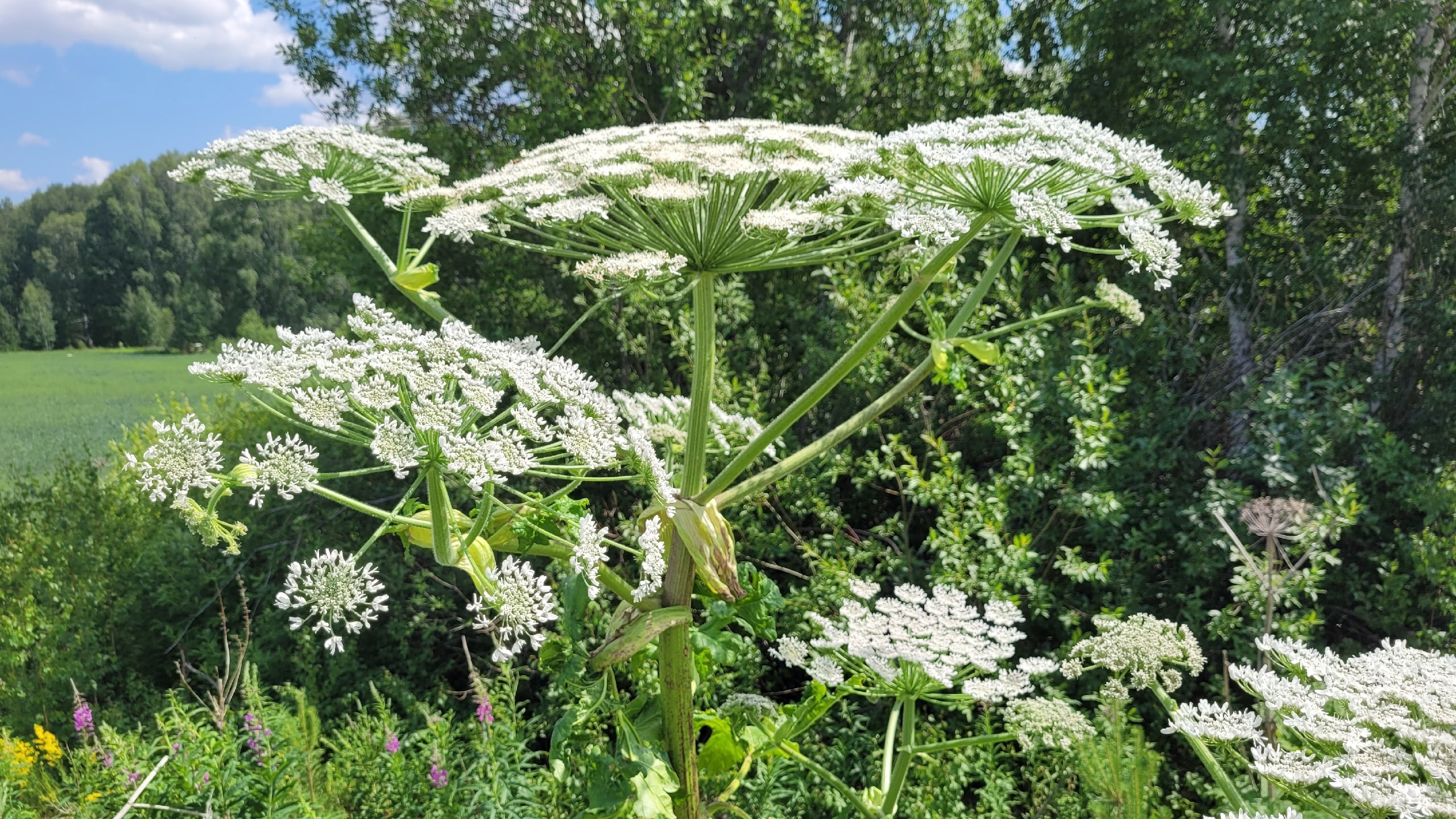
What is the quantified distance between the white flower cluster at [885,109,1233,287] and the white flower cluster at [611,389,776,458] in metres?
0.73

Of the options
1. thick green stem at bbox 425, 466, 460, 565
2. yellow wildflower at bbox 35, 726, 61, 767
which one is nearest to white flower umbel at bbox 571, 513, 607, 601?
thick green stem at bbox 425, 466, 460, 565

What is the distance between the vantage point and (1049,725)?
1.98 m

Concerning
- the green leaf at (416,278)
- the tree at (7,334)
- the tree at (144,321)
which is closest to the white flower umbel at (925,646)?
the green leaf at (416,278)

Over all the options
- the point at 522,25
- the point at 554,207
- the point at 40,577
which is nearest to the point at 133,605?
the point at 40,577

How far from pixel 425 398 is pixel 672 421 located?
1.02 metres

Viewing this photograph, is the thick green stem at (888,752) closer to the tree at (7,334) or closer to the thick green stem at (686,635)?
the thick green stem at (686,635)

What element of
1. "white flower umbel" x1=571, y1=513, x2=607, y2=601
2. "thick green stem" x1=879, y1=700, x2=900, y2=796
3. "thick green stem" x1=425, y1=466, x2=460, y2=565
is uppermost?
"thick green stem" x1=425, y1=466, x2=460, y2=565

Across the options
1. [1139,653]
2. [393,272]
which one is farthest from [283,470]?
[1139,653]

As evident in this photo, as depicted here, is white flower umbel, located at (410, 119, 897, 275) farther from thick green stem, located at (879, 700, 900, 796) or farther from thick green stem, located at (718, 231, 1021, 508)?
thick green stem, located at (879, 700, 900, 796)

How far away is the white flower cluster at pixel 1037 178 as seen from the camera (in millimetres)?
1670

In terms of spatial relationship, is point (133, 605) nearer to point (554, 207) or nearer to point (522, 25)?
point (522, 25)

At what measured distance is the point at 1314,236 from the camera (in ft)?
16.4

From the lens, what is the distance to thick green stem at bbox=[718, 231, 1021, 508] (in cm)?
174

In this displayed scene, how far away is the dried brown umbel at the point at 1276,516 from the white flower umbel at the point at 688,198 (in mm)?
1889
